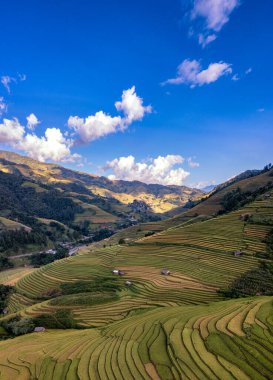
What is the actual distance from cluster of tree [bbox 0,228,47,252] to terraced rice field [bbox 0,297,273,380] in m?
112

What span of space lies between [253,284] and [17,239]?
12552 cm

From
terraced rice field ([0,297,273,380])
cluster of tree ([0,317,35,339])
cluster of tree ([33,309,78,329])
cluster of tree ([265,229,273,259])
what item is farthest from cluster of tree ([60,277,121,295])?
cluster of tree ([265,229,273,259])

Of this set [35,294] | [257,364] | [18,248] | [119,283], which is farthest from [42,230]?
[257,364]

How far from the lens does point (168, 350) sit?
2602cm

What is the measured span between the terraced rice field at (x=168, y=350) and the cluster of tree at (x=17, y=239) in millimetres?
111999

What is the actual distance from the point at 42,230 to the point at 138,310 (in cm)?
15474

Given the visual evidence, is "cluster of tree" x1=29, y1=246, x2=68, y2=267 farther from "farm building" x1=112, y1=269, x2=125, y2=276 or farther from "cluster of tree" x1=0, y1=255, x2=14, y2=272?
"farm building" x1=112, y1=269, x2=125, y2=276

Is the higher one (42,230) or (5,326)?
(42,230)

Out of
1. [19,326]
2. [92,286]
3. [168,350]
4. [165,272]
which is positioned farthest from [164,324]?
[92,286]

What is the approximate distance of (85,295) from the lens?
178 feet

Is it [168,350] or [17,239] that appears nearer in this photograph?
[168,350]

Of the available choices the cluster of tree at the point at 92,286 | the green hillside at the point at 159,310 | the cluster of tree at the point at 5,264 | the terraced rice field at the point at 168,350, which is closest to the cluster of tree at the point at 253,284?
the green hillside at the point at 159,310

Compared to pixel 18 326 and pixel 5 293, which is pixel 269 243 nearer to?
pixel 18 326

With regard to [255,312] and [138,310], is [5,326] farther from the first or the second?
[255,312]
